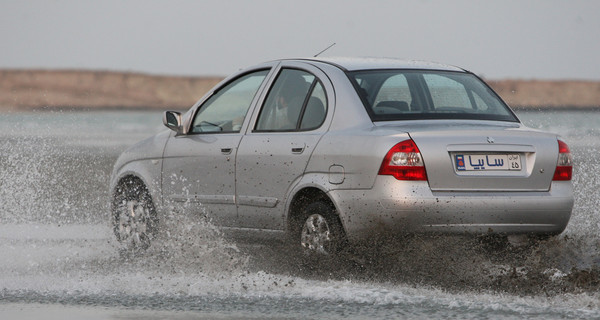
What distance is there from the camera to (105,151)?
31.9 metres

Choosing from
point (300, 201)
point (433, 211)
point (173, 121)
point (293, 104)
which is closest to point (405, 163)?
point (433, 211)

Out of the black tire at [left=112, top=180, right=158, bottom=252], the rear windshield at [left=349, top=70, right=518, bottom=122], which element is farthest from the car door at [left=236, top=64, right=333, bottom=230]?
the black tire at [left=112, top=180, right=158, bottom=252]

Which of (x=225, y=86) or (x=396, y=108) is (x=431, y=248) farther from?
(x=225, y=86)

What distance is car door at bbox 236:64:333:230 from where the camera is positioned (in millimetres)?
7938

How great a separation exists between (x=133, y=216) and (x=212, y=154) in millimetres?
1400

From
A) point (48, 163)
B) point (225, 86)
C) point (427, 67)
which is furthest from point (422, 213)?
point (48, 163)

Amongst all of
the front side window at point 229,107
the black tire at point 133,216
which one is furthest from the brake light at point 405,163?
the black tire at point 133,216

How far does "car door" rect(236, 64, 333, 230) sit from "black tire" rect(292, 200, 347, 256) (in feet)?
0.74

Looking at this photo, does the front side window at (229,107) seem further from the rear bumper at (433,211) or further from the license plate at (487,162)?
the license plate at (487,162)

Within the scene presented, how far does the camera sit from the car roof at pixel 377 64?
327 inches

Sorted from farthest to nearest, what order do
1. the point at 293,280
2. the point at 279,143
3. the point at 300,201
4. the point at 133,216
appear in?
the point at 133,216 → the point at 279,143 → the point at 300,201 → the point at 293,280

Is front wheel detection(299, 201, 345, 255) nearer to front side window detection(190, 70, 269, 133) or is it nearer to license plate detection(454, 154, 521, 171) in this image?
license plate detection(454, 154, 521, 171)

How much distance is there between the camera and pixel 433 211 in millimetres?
7109

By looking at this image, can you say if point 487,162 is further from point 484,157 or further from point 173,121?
point 173,121
